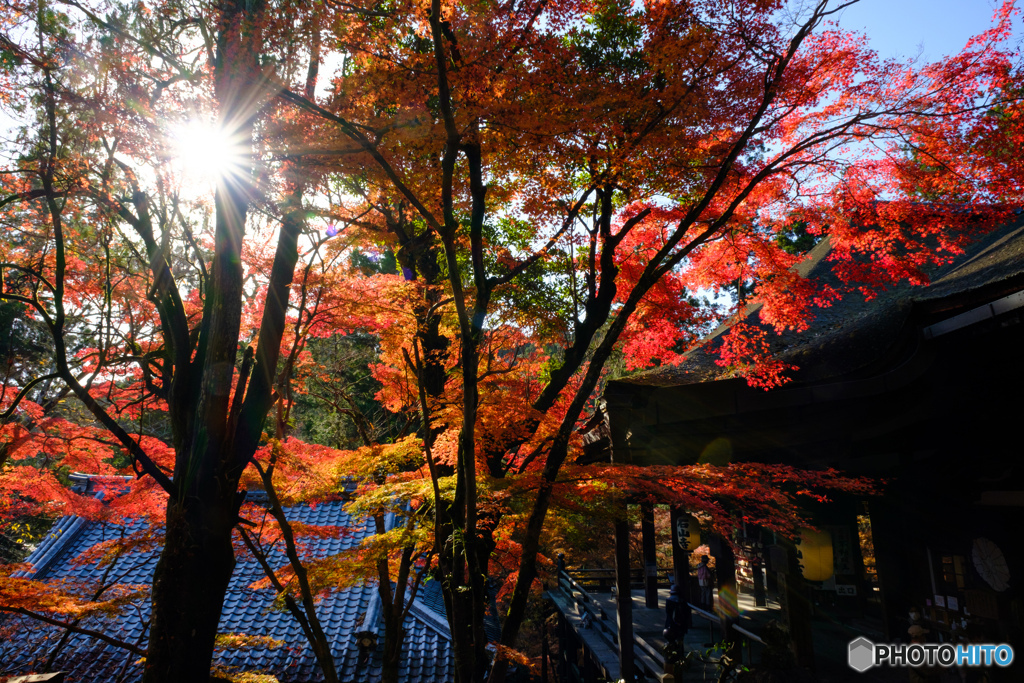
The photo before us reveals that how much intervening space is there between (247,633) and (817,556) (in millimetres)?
10269

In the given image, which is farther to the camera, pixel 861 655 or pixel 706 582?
pixel 706 582

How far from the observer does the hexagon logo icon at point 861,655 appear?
26.9ft

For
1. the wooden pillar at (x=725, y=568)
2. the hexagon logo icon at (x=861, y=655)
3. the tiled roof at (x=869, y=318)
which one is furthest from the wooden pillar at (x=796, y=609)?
the wooden pillar at (x=725, y=568)

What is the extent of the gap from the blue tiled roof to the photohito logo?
20.7 feet

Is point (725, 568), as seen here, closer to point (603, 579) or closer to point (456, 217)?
point (603, 579)

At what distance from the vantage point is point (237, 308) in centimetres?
646

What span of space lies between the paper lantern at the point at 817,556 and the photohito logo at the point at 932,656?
1.09 m

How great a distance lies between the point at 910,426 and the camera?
6.00m

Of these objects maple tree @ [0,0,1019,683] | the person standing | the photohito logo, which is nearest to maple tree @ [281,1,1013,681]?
maple tree @ [0,0,1019,683]

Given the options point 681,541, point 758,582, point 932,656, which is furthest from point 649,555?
point 932,656

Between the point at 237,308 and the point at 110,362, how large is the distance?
1.49 meters

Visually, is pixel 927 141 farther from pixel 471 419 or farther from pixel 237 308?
pixel 237 308

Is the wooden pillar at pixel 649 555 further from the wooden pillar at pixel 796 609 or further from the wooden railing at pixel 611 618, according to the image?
the wooden pillar at pixel 796 609

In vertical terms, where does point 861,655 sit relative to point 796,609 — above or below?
below
